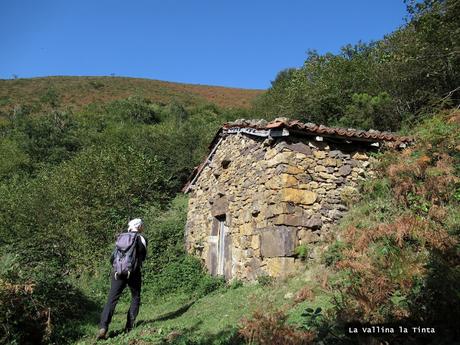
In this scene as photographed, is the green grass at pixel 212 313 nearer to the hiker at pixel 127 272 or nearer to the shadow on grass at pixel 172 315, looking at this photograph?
the shadow on grass at pixel 172 315

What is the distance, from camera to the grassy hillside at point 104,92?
162 ft

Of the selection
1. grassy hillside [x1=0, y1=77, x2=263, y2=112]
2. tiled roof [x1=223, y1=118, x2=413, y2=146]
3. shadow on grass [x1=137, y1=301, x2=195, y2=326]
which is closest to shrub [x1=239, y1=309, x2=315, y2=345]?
shadow on grass [x1=137, y1=301, x2=195, y2=326]

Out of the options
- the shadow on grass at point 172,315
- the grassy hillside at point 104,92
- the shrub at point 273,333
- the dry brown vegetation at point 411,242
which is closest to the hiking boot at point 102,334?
the shadow on grass at point 172,315

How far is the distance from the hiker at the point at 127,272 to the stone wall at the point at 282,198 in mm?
2427

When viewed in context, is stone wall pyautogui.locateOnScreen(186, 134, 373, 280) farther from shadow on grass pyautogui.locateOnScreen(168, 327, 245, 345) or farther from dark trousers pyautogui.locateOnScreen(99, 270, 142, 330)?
dark trousers pyautogui.locateOnScreen(99, 270, 142, 330)

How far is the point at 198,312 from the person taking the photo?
668 cm

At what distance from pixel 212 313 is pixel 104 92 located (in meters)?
52.3

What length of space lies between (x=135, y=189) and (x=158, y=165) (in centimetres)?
273

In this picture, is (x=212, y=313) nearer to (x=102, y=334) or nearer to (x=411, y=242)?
(x=102, y=334)

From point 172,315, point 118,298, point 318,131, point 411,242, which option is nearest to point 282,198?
point 318,131

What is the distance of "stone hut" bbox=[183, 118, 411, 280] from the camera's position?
7.04m

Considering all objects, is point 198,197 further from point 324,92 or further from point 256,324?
point 324,92

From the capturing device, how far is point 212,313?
20.6ft

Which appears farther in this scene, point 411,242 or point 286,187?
point 286,187
